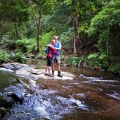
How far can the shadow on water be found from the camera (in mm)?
5000

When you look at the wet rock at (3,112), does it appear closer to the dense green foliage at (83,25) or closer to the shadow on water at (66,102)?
the shadow on water at (66,102)

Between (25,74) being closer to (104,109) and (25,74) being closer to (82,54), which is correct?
(104,109)

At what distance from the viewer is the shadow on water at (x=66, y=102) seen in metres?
5.00

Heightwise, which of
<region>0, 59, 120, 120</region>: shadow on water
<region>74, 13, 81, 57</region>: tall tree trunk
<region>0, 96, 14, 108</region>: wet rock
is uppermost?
<region>74, 13, 81, 57</region>: tall tree trunk

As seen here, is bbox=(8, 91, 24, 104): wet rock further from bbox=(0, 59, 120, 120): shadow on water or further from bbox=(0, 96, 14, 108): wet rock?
bbox=(0, 96, 14, 108): wet rock

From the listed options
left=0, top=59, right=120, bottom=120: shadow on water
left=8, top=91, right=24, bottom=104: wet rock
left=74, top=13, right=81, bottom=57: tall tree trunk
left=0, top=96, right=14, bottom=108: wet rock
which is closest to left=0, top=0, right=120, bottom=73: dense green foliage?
left=74, top=13, right=81, bottom=57: tall tree trunk

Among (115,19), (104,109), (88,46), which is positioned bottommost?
(104,109)

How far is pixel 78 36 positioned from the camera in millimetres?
17281

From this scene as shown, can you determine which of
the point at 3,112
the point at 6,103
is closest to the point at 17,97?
the point at 6,103

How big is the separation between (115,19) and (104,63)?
3.06 metres

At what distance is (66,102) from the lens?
5969 mm

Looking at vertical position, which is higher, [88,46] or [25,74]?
[88,46]

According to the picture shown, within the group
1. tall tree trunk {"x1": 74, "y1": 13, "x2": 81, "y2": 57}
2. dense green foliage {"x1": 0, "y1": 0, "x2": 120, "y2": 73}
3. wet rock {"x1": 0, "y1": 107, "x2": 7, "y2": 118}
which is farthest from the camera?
tall tree trunk {"x1": 74, "y1": 13, "x2": 81, "y2": 57}

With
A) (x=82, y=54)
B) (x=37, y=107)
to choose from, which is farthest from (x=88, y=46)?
(x=37, y=107)
